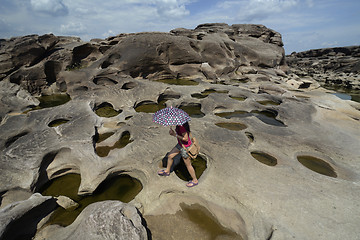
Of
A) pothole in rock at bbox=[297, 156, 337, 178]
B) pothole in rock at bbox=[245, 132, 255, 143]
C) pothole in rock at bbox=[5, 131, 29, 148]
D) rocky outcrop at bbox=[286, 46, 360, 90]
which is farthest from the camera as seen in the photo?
rocky outcrop at bbox=[286, 46, 360, 90]

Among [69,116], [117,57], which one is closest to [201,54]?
[117,57]

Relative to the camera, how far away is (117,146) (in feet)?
23.5

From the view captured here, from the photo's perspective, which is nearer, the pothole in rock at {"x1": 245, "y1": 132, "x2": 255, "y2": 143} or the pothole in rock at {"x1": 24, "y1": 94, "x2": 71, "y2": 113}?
the pothole in rock at {"x1": 245, "y1": 132, "x2": 255, "y2": 143}

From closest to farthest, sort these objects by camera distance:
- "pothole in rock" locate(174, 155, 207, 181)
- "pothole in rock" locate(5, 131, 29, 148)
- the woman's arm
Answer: the woman's arm < "pothole in rock" locate(174, 155, 207, 181) < "pothole in rock" locate(5, 131, 29, 148)

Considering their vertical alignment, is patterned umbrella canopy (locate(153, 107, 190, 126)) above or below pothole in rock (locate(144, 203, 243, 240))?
above

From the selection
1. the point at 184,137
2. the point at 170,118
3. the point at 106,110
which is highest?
the point at 170,118

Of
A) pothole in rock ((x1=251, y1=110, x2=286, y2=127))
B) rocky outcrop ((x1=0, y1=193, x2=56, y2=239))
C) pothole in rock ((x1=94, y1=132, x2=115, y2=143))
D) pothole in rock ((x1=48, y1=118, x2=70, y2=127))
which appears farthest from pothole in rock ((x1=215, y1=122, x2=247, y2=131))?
pothole in rock ((x1=48, y1=118, x2=70, y2=127))

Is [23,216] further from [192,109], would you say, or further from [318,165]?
[192,109]

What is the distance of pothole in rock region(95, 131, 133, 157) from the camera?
21.8 feet

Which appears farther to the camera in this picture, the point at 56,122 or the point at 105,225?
the point at 56,122

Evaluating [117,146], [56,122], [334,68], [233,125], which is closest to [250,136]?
[233,125]

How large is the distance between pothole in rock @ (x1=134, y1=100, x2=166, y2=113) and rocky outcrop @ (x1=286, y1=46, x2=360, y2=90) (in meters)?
27.7

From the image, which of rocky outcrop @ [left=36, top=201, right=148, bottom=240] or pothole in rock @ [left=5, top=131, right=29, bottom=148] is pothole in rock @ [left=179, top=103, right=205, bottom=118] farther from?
pothole in rock @ [left=5, top=131, right=29, bottom=148]

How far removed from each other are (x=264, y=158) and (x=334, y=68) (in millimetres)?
51362
